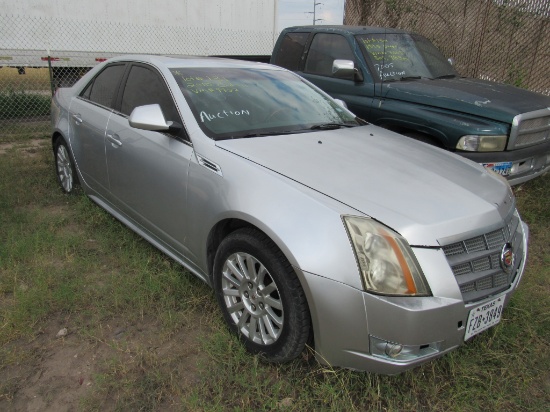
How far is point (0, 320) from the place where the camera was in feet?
9.10

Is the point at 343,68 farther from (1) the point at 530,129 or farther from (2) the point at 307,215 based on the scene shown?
(2) the point at 307,215

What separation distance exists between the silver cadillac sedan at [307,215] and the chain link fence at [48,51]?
580cm

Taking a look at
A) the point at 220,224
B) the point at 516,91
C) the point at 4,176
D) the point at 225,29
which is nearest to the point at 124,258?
the point at 220,224

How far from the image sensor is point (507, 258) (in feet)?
7.53

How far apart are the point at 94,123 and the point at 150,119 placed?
1.29 m

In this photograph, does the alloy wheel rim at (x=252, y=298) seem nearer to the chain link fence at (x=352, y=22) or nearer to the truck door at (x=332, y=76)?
the truck door at (x=332, y=76)

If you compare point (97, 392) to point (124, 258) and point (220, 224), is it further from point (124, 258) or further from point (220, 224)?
point (124, 258)

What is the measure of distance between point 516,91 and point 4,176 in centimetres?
590

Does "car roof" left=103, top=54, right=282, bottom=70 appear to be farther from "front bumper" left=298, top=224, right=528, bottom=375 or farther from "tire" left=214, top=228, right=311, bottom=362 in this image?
"front bumper" left=298, top=224, right=528, bottom=375

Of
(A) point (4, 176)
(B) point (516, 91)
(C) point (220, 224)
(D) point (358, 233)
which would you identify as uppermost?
(B) point (516, 91)

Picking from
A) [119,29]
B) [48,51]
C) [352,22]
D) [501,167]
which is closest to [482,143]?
[501,167]

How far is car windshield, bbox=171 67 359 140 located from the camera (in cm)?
294

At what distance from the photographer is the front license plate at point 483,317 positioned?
2111 mm

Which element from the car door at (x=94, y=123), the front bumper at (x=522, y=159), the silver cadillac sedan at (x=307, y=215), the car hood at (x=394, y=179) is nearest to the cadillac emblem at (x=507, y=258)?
the silver cadillac sedan at (x=307, y=215)
